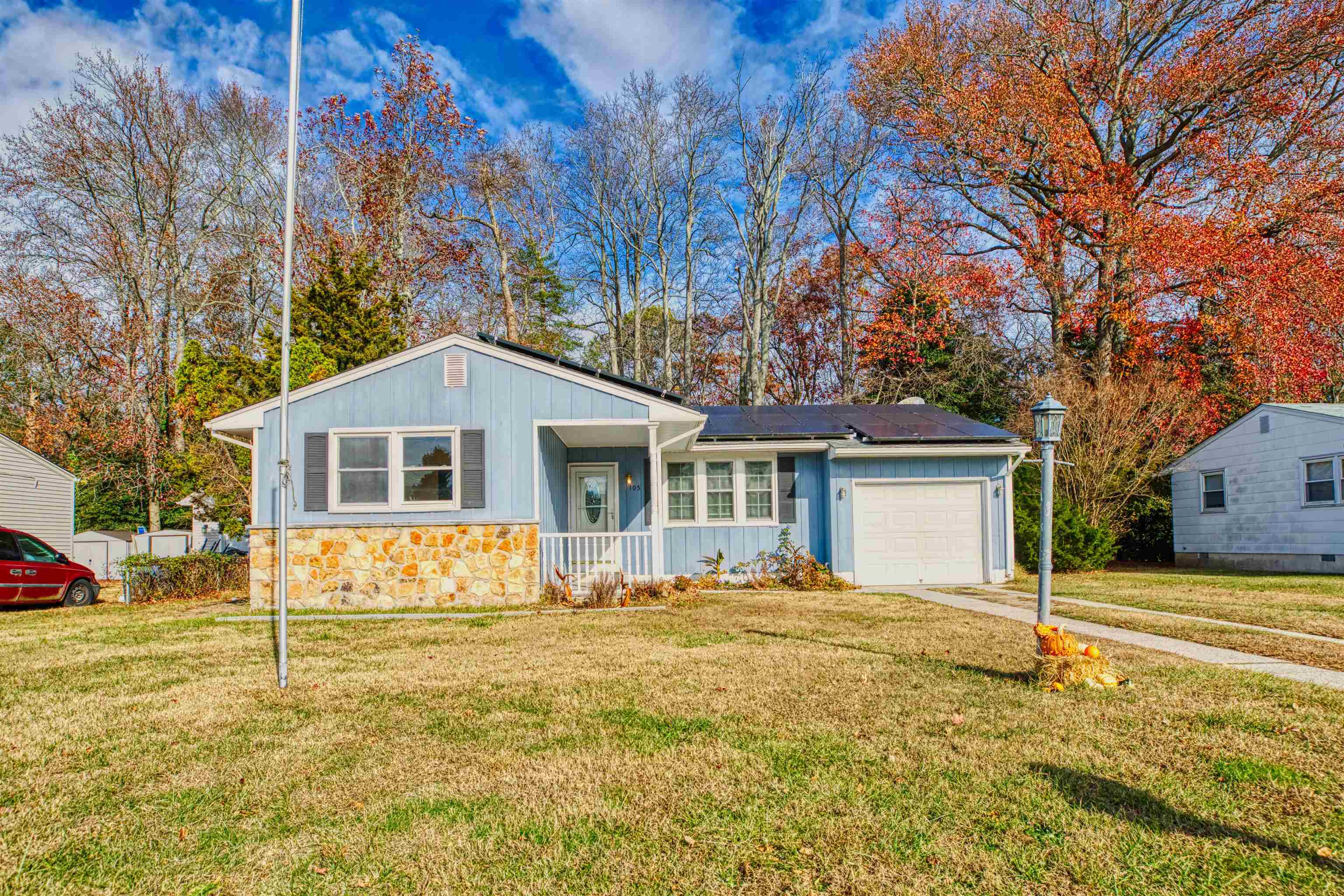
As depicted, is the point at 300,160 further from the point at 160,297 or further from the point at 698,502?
the point at 698,502

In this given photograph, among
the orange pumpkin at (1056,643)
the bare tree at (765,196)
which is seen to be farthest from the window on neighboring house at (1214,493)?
the orange pumpkin at (1056,643)

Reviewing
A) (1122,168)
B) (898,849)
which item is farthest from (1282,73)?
(898,849)

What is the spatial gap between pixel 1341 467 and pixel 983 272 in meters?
10.1

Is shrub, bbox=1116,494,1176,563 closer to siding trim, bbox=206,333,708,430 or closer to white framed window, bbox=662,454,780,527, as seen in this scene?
white framed window, bbox=662,454,780,527

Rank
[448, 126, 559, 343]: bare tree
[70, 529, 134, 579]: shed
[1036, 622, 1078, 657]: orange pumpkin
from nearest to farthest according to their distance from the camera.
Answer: [1036, 622, 1078, 657]: orange pumpkin < [70, 529, 134, 579]: shed < [448, 126, 559, 343]: bare tree

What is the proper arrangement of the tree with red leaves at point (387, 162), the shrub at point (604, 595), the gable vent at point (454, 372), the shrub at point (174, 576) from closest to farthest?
the shrub at point (604, 595), the gable vent at point (454, 372), the shrub at point (174, 576), the tree with red leaves at point (387, 162)

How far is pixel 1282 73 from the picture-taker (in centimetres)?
1950

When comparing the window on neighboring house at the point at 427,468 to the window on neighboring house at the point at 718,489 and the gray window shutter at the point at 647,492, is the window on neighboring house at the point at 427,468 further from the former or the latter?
the window on neighboring house at the point at 718,489

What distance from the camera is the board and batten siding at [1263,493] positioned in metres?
16.0

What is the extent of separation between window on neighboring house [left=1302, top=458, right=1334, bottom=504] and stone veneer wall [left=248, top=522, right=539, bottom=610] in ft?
52.5

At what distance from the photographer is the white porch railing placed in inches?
479

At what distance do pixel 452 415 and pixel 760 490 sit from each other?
5870 mm

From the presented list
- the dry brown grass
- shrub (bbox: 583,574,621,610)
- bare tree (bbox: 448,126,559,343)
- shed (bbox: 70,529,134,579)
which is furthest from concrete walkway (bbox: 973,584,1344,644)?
shed (bbox: 70,529,134,579)

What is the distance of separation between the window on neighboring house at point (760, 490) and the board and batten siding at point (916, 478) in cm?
109
